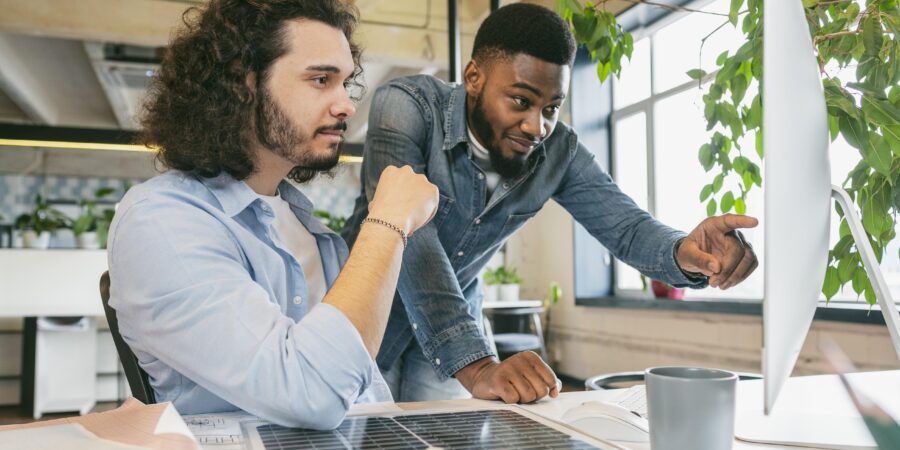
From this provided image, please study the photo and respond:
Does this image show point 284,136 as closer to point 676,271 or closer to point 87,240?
point 676,271

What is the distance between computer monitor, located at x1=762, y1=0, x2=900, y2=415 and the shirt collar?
88cm

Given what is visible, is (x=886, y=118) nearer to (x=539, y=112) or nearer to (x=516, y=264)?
(x=539, y=112)

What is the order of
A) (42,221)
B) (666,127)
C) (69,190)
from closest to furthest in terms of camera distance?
1. (42,221)
2. (666,127)
3. (69,190)

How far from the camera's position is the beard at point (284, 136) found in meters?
1.13

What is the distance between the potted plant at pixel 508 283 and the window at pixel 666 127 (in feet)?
2.68

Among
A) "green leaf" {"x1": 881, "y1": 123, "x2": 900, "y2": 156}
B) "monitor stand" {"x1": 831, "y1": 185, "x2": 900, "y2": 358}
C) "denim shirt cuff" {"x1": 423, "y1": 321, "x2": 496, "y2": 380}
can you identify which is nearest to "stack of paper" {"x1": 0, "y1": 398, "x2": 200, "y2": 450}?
"denim shirt cuff" {"x1": 423, "y1": 321, "x2": 496, "y2": 380}

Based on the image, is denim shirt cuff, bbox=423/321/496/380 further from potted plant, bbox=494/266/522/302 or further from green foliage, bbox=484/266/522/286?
green foliage, bbox=484/266/522/286

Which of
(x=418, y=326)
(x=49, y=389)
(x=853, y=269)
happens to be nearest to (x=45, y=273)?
(x=49, y=389)

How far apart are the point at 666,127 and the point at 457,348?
3.96 metres

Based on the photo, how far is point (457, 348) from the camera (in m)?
1.14

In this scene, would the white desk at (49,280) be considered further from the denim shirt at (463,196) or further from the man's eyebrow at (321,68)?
the man's eyebrow at (321,68)

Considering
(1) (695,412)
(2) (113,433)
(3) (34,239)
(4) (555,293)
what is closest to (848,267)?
(1) (695,412)

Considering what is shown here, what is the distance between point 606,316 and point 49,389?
11.9 feet

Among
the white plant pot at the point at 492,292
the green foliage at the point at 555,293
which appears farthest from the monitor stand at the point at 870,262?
the green foliage at the point at 555,293
